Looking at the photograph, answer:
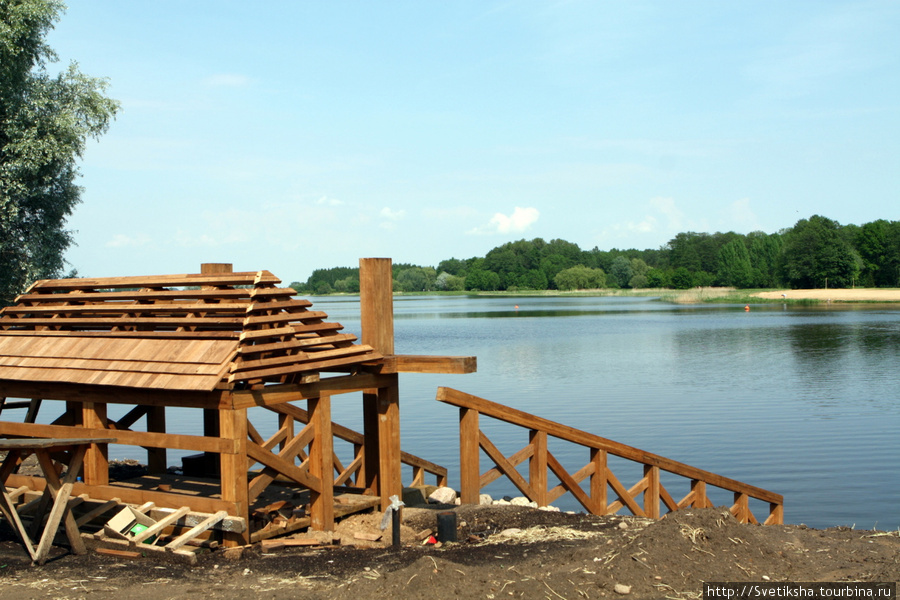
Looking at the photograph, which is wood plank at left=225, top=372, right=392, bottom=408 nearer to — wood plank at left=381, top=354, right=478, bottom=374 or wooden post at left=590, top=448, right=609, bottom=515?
wood plank at left=381, top=354, right=478, bottom=374

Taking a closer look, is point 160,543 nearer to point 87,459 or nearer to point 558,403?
point 87,459

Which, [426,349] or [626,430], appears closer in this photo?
[626,430]

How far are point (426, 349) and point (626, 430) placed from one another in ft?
81.9

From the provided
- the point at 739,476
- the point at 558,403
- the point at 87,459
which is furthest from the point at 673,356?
the point at 87,459

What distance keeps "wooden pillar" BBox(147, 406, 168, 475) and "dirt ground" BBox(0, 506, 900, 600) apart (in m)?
2.76

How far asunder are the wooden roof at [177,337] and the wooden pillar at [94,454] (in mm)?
441

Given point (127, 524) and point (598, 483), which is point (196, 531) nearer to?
point (127, 524)

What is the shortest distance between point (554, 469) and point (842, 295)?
108 metres

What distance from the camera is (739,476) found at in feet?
56.3

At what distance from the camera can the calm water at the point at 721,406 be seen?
55.0 ft

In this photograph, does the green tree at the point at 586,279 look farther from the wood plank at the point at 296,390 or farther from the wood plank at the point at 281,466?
the wood plank at the point at 281,466

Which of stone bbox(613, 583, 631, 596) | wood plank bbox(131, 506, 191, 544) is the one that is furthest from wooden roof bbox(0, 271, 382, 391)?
stone bbox(613, 583, 631, 596)

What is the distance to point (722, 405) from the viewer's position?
86.0 ft

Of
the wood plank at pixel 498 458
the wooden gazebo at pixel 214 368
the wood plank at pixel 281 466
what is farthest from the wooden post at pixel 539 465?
the wood plank at pixel 281 466
